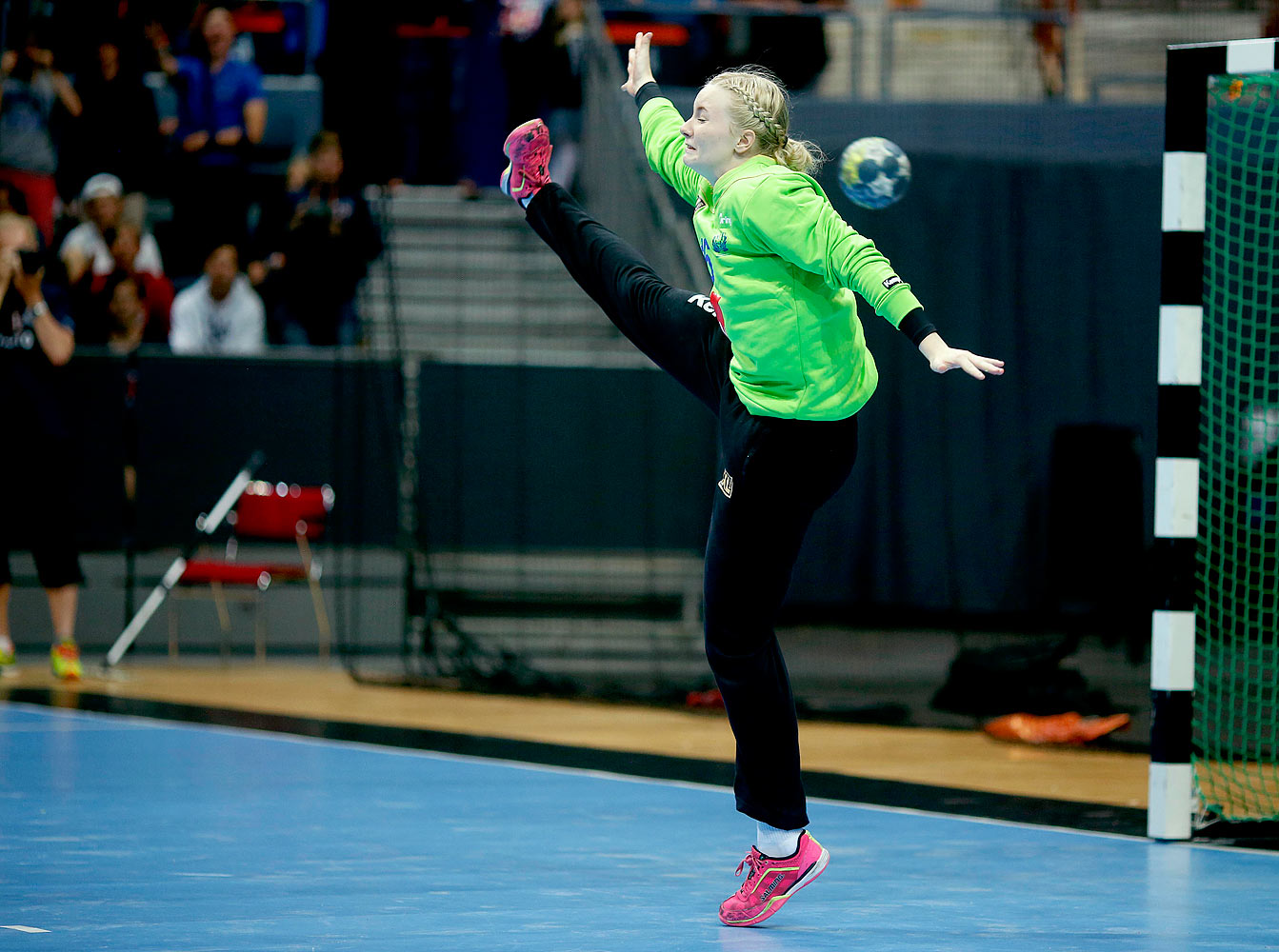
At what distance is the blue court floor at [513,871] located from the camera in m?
4.26

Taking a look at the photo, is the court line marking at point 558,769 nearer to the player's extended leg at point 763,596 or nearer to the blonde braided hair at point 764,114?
the player's extended leg at point 763,596

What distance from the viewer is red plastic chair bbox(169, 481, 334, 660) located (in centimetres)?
1112

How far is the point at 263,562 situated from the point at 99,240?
2.68 meters

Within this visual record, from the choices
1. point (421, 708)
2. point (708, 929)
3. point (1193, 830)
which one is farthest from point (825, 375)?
point (421, 708)

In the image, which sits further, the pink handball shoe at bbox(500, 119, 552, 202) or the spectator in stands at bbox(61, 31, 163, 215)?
the spectator in stands at bbox(61, 31, 163, 215)

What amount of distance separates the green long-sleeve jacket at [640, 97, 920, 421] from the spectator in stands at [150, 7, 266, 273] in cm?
994

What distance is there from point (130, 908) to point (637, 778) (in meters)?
2.79

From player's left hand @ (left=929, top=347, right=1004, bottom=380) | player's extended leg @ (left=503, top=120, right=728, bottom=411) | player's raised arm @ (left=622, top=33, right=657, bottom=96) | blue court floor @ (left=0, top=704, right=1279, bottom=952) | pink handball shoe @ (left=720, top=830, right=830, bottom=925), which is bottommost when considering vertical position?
blue court floor @ (left=0, top=704, right=1279, bottom=952)

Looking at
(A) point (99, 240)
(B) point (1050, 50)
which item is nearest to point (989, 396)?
(B) point (1050, 50)

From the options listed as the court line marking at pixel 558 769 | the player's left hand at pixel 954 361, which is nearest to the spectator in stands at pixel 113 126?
the court line marking at pixel 558 769

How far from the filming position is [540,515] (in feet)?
35.4

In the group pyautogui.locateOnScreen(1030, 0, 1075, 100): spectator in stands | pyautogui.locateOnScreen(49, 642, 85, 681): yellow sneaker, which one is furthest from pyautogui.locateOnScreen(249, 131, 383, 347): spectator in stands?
pyautogui.locateOnScreen(1030, 0, 1075, 100): spectator in stands

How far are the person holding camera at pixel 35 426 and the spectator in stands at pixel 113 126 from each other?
3348 mm

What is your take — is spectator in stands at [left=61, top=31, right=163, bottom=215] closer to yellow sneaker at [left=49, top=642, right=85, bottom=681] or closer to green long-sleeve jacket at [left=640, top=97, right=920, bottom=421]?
yellow sneaker at [left=49, top=642, right=85, bottom=681]
